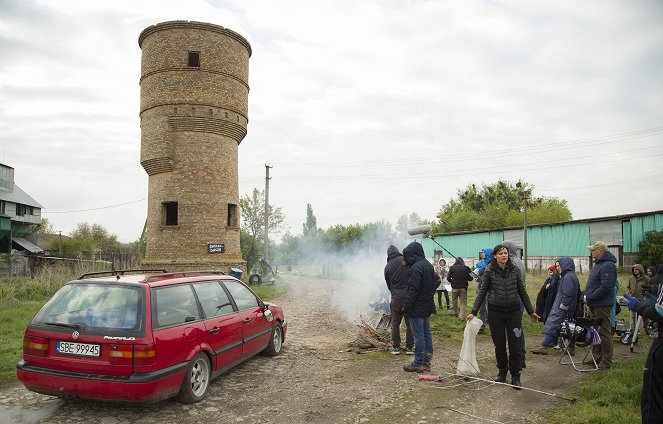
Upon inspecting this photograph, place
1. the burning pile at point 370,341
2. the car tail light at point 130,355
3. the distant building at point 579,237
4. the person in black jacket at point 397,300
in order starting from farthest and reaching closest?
the distant building at point 579,237 → the burning pile at point 370,341 → the person in black jacket at point 397,300 → the car tail light at point 130,355

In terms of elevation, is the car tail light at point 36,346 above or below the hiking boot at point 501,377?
above

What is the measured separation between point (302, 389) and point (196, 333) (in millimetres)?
1740

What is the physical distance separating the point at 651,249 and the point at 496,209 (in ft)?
122

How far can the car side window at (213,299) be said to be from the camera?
584cm

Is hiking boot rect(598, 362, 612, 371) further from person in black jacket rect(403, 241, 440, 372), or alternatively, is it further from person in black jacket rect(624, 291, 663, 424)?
person in black jacket rect(624, 291, 663, 424)

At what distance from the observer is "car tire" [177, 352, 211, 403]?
5.12 meters

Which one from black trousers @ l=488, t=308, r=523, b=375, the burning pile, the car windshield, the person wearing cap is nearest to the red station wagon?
the car windshield

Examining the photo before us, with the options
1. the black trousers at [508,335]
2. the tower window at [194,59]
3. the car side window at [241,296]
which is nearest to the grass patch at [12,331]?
the car side window at [241,296]

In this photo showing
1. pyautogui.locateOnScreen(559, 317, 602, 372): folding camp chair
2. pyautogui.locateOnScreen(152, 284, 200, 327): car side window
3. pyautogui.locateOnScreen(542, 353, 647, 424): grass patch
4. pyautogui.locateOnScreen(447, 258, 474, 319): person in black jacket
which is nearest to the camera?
pyautogui.locateOnScreen(542, 353, 647, 424): grass patch

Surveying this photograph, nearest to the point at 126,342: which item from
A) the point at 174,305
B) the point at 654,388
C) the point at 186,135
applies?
the point at 174,305

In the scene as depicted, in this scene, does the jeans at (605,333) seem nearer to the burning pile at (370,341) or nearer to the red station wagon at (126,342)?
the burning pile at (370,341)

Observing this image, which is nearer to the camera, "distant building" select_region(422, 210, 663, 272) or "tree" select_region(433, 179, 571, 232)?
"distant building" select_region(422, 210, 663, 272)

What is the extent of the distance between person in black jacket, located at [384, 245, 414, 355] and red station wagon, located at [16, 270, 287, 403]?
11.5ft

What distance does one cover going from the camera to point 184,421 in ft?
15.8
